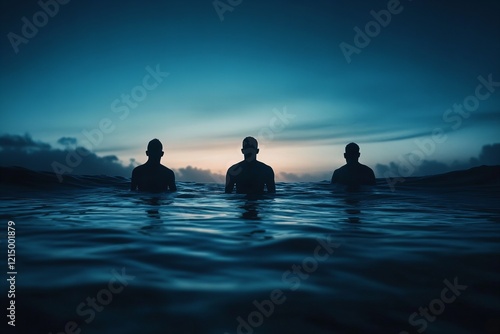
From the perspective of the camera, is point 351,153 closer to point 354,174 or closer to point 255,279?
point 354,174

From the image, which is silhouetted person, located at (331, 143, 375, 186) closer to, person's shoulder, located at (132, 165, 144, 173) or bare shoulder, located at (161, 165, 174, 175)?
bare shoulder, located at (161, 165, 174, 175)

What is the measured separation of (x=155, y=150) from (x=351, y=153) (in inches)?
251

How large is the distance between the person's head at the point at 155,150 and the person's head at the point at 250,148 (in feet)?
8.11

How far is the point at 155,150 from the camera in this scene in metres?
8.37

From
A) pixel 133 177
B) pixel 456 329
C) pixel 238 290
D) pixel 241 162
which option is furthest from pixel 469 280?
pixel 133 177

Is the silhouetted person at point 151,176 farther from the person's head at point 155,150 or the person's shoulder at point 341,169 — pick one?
the person's shoulder at point 341,169

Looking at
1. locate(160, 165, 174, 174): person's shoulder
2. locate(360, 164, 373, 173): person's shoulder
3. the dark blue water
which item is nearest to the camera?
the dark blue water

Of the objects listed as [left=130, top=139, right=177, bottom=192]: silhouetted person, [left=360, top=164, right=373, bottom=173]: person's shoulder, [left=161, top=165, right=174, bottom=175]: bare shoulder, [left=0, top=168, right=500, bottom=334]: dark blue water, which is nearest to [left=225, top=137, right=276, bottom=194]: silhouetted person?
[left=161, top=165, right=174, bottom=175]: bare shoulder

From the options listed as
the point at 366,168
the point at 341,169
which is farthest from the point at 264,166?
the point at 366,168

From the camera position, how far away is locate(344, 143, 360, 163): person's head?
9531mm

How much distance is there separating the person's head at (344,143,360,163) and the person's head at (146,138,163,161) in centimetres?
603

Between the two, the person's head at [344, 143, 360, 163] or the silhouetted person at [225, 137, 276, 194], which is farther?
the person's head at [344, 143, 360, 163]

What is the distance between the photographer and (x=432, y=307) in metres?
1.78

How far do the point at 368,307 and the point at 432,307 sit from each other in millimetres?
417
